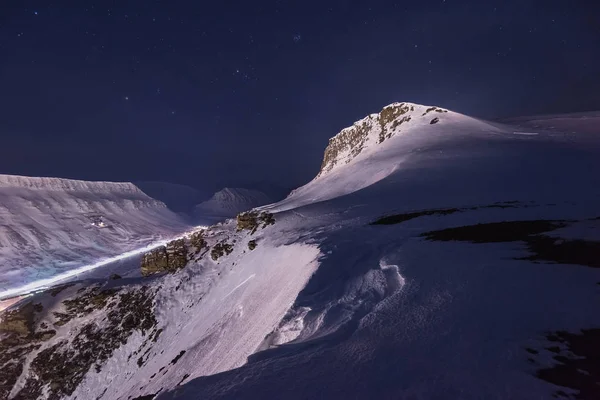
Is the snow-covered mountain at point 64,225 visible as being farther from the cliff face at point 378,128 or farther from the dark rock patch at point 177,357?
the dark rock patch at point 177,357

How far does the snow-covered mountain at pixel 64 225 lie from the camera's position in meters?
87.2

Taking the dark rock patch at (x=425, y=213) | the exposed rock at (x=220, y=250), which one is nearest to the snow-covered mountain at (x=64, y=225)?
the exposed rock at (x=220, y=250)

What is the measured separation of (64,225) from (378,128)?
4743 inches

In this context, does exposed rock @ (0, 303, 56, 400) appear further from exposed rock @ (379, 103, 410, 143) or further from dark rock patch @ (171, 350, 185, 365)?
exposed rock @ (379, 103, 410, 143)

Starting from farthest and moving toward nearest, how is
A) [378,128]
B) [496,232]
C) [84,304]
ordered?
1. [378,128]
2. [84,304]
3. [496,232]

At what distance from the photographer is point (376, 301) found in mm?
7352

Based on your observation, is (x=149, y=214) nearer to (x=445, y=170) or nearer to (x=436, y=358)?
(x=445, y=170)

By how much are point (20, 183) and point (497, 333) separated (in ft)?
551

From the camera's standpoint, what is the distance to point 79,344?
77.8 ft

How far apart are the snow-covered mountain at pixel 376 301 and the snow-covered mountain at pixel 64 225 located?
74004 mm

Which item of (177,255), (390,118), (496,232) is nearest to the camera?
(496,232)

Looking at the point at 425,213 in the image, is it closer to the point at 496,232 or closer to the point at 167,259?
the point at 496,232

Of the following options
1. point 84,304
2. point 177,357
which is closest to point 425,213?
point 177,357

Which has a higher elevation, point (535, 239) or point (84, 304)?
point (535, 239)
